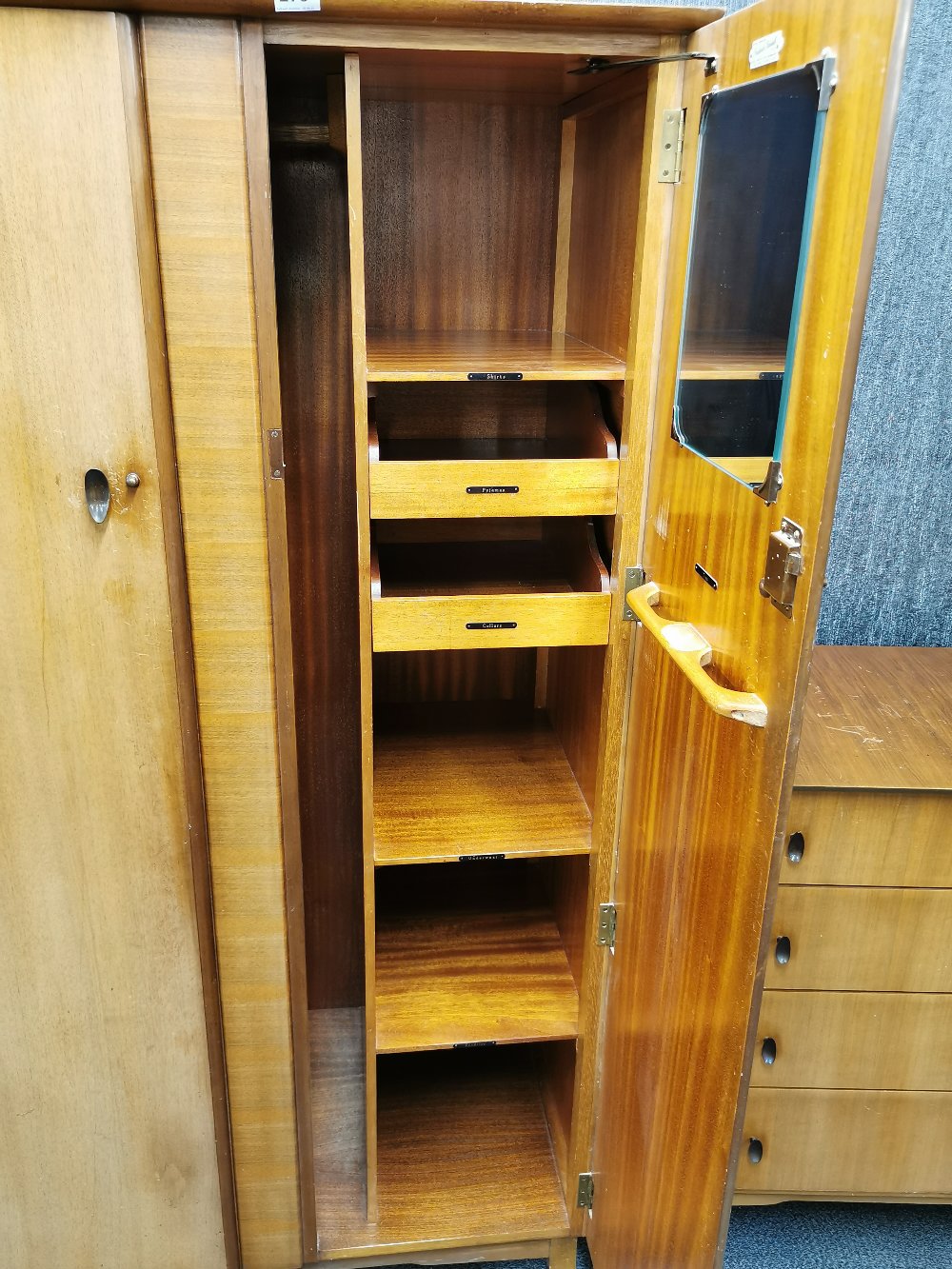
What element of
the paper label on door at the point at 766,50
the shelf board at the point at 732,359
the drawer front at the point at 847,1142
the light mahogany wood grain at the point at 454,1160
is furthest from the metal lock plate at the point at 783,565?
the light mahogany wood grain at the point at 454,1160

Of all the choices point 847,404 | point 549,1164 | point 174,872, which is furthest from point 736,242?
point 549,1164

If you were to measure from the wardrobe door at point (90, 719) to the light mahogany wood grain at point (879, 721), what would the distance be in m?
0.94

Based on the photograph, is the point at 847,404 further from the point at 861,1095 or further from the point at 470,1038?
the point at 861,1095

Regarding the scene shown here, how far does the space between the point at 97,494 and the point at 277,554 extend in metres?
0.23

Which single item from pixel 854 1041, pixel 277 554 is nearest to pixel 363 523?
pixel 277 554

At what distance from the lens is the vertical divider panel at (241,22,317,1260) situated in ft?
3.84

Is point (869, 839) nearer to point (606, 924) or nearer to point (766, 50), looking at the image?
point (606, 924)

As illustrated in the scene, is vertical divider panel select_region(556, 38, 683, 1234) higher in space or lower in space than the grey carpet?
higher

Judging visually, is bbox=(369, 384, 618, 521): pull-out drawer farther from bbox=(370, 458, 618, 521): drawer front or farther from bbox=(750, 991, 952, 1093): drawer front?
bbox=(750, 991, 952, 1093): drawer front

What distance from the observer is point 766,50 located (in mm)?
942

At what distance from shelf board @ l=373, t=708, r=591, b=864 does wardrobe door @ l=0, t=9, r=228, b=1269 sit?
1.12 feet

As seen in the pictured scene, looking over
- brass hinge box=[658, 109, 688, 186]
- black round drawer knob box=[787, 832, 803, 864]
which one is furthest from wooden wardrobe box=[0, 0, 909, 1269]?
black round drawer knob box=[787, 832, 803, 864]

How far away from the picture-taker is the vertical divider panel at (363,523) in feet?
4.05

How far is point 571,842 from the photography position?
1.57 meters
